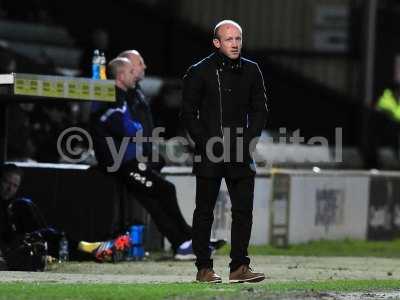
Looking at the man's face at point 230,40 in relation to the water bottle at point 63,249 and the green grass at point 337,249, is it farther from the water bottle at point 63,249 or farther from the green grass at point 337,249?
the green grass at point 337,249

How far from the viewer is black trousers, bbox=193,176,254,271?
1067cm

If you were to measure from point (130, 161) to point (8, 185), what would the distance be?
131 centimetres

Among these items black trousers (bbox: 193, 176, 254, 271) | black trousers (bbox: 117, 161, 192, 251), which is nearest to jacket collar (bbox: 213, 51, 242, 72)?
black trousers (bbox: 193, 176, 254, 271)

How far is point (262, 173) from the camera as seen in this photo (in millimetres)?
16500

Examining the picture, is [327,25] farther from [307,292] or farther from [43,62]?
[307,292]

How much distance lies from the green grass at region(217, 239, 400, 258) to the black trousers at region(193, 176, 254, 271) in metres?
4.22

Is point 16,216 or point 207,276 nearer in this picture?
point 207,276

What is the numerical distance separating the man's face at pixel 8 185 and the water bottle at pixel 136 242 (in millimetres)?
1418

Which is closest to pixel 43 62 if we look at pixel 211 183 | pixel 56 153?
pixel 56 153

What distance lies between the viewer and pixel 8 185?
12.9 meters

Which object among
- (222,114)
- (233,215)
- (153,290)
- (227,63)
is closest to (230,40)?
(227,63)

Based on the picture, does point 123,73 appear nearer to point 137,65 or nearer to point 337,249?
point 137,65

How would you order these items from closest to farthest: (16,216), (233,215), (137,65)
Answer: (233,215) → (16,216) → (137,65)

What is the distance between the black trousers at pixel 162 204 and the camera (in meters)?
13.6
